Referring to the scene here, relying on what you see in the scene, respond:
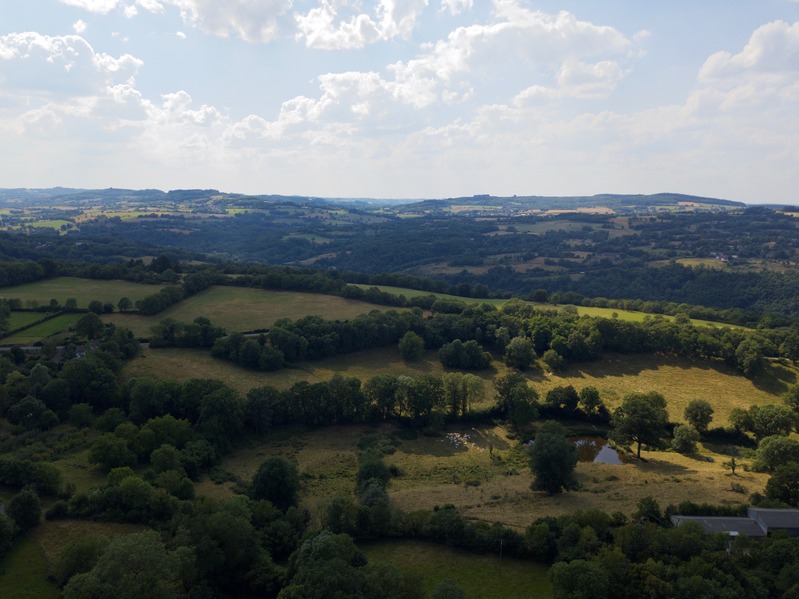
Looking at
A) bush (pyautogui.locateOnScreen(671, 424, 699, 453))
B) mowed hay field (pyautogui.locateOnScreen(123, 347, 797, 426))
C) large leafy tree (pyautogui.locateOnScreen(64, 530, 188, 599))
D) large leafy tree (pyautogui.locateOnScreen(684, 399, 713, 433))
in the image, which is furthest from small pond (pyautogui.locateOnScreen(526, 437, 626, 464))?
large leafy tree (pyautogui.locateOnScreen(64, 530, 188, 599))

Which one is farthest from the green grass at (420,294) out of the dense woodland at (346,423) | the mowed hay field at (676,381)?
the mowed hay field at (676,381)

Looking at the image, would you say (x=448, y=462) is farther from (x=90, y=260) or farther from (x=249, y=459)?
(x=90, y=260)

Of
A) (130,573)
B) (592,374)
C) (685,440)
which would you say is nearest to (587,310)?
(592,374)

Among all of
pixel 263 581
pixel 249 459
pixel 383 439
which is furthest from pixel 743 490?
pixel 249 459

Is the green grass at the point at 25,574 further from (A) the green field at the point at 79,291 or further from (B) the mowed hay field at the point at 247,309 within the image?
(A) the green field at the point at 79,291

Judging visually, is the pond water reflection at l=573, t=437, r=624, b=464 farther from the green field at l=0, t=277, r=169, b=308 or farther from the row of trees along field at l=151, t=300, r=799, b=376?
the green field at l=0, t=277, r=169, b=308
